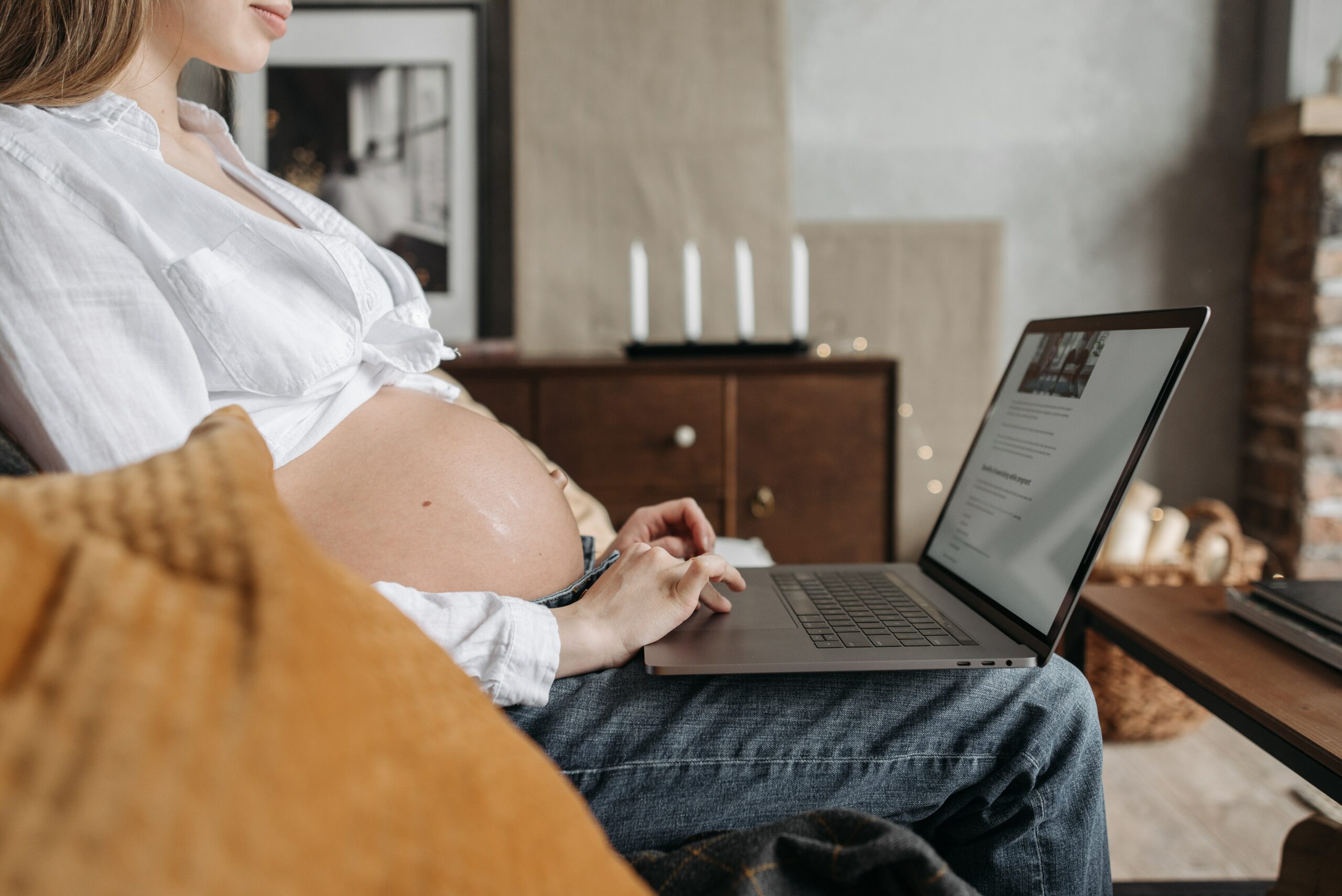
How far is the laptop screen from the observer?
0.65 meters

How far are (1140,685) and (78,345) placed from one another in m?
1.72

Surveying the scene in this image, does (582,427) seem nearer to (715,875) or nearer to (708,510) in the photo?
(708,510)

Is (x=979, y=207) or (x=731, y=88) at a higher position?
(x=731, y=88)

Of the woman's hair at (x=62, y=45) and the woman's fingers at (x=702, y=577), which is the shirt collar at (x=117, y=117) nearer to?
the woman's hair at (x=62, y=45)

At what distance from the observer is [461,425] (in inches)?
31.9

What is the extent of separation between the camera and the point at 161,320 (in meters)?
0.60

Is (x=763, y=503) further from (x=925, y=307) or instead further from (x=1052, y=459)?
(x=1052, y=459)

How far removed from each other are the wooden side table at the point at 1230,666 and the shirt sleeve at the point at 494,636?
1.81ft

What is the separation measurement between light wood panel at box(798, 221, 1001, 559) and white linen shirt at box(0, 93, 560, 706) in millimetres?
1682

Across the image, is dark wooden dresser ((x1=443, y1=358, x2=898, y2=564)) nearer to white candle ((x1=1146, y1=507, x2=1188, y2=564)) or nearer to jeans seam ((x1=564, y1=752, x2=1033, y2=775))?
white candle ((x1=1146, y1=507, x2=1188, y2=564))

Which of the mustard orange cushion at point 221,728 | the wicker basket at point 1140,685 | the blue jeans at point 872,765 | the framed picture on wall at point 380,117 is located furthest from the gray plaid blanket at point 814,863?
the framed picture on wall at point 380,117

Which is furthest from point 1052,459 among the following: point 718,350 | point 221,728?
point 718,350

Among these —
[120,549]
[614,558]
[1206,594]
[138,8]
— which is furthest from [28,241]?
[1206,594]

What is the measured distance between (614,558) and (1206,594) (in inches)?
27.8
